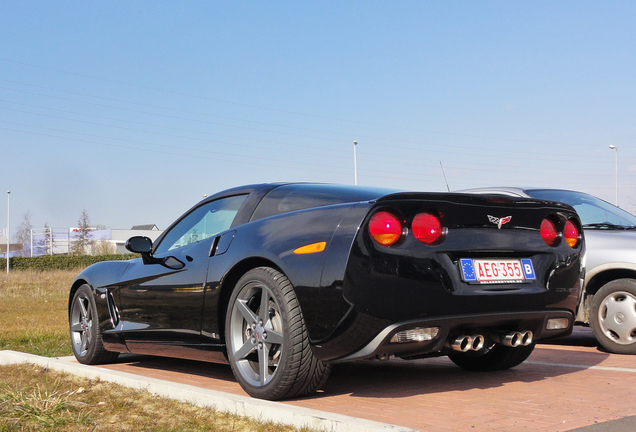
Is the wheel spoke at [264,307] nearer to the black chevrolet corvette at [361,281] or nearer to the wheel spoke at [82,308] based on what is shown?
the black chevrolet corvette at [361,281]

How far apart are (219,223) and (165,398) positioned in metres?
1.32

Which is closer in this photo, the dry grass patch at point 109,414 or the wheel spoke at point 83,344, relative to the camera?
the dry grass patch at point 109,414

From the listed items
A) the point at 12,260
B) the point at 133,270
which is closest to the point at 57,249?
the point at 12,260

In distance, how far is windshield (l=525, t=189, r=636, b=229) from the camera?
6680 mm

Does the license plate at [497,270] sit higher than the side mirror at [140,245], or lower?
lower

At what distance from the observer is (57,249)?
81500mm

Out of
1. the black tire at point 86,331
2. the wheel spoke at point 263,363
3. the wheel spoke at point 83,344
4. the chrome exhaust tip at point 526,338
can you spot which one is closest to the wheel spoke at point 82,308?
the black tire at point 86,331

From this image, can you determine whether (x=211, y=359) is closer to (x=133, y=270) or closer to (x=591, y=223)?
(x=133, y=270)

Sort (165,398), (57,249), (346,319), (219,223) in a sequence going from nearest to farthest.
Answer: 1. (346,319)
2. (165,398)
3. (219,223)
4. (57,249)

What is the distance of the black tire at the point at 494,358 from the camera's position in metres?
5.05

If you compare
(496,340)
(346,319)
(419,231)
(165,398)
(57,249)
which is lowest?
(57,249)

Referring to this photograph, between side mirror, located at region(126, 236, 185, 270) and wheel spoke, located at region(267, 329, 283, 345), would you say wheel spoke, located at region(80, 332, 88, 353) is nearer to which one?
side mirror, located at region(126, 236, 185, 270)

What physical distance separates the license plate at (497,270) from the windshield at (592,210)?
9.54 feet

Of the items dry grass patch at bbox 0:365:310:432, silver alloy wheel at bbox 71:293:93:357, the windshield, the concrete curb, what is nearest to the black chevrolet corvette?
the concrete curb
